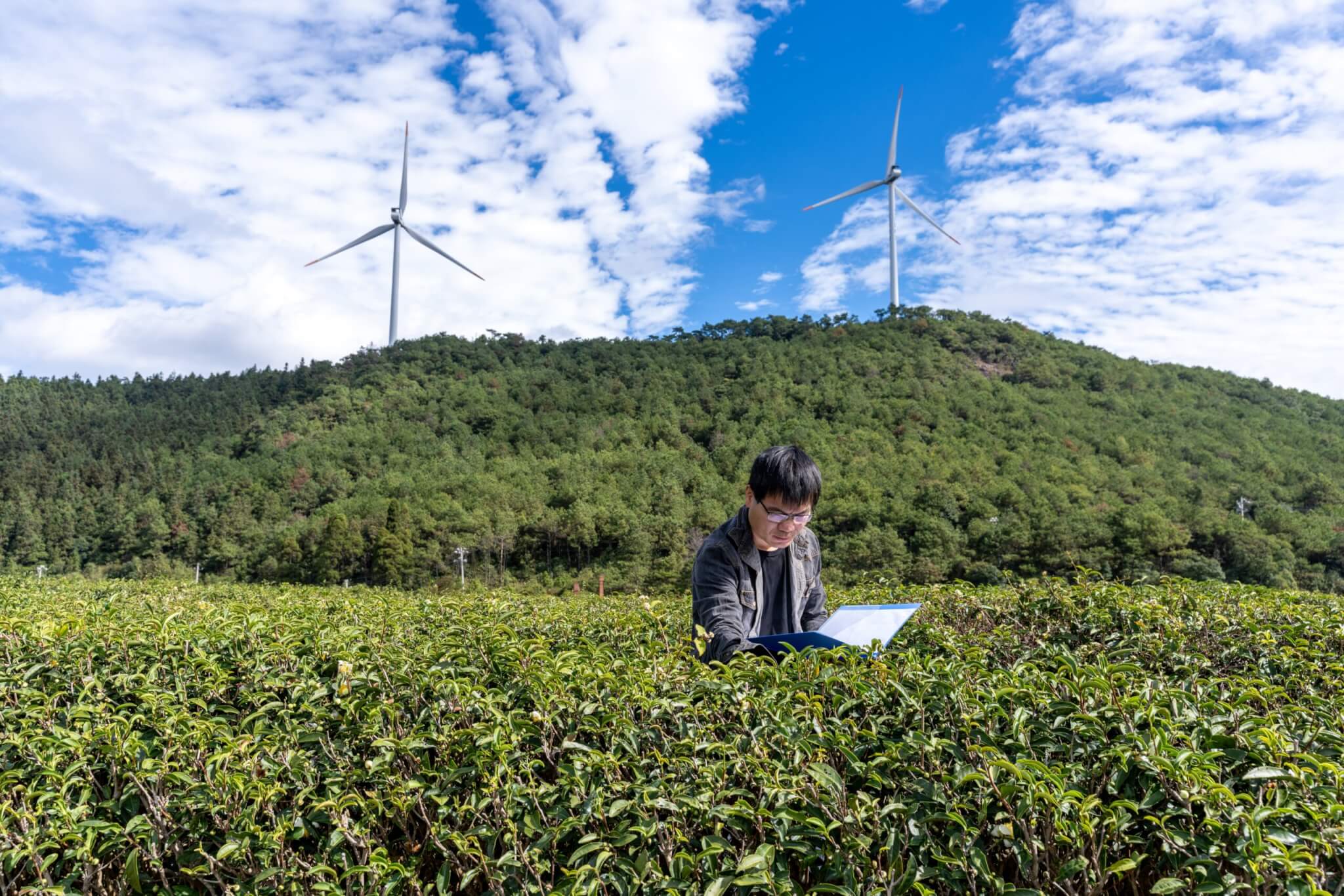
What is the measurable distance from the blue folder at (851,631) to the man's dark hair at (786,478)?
0.45 m

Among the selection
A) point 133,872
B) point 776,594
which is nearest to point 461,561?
point 776,594

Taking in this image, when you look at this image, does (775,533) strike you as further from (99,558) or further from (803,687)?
(99,558)

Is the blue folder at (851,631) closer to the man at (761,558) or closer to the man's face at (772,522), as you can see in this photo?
the man at (761,558)

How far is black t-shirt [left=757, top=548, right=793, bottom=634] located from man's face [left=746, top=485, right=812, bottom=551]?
0.39 ft

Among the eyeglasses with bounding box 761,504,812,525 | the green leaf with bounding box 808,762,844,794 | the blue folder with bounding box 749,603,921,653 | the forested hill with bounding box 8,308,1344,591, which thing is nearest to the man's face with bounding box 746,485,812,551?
the eyeglasses with bounding box 761,504,812,525

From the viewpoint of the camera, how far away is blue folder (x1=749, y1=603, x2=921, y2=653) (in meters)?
2.54

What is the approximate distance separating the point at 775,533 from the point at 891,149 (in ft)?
157

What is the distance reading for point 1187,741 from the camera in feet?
5.77

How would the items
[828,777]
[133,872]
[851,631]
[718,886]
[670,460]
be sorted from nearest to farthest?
[718,886] < [828,777] < [133,872] < [851,631] < [670,460]

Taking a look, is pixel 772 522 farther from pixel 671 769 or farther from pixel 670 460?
pixel 670 460

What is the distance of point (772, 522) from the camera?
303 cm

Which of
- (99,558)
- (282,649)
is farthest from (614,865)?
(99,558)

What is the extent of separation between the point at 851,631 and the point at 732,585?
0.52 m

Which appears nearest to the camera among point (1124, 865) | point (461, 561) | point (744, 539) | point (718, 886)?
point (1124, 865)
